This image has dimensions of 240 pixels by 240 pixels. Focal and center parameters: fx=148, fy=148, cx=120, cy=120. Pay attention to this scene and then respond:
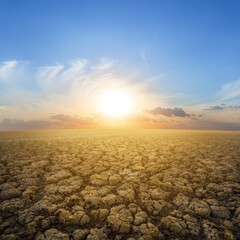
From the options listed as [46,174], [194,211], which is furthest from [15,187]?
[194,211]

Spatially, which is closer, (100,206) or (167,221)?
(167,221)

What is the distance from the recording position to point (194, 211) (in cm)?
267

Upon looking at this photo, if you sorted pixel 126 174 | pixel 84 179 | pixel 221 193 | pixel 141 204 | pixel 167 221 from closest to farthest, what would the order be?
pixel 167 221, pixel 141 204, pixel 221 193, pixel 84 179, pixel 126 174

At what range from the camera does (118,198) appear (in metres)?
3.00

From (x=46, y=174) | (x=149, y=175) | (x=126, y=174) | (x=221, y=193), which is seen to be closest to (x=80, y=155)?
(x=46, y=174)

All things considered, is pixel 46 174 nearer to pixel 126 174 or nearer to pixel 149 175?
pixel 126 174

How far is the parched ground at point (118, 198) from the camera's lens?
7.30ft

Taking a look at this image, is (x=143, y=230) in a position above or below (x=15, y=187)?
below

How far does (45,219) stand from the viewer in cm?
240

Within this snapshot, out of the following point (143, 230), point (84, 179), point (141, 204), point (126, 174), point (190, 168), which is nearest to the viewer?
point (143, 230)

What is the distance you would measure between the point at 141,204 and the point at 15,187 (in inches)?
109

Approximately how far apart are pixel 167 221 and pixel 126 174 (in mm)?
1797

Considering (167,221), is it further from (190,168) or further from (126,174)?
(190,168)

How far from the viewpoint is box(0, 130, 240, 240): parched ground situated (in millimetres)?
2225
